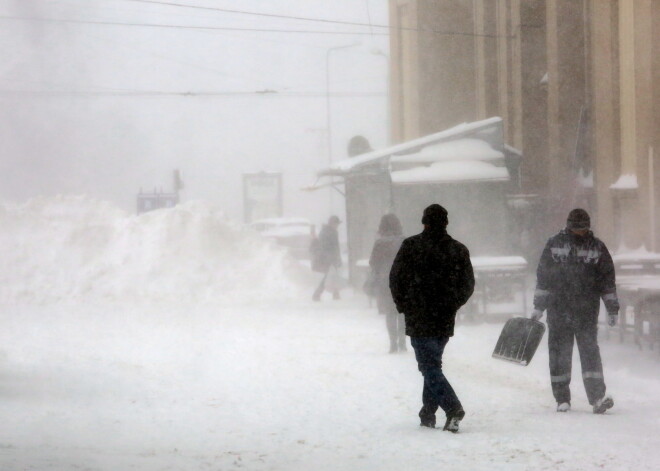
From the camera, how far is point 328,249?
23016 millimetres

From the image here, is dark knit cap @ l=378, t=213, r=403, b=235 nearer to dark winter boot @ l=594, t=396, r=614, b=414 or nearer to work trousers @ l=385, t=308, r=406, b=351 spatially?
work trousers @ l=385, t=308, r=406, b=351

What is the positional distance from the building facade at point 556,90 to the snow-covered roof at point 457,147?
6.42 feet

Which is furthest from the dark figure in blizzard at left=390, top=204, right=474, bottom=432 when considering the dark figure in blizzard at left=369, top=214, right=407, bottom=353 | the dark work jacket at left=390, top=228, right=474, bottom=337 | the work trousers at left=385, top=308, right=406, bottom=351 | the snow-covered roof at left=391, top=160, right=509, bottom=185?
the snow-covered roof at left=391, top=160, right=509, bottom=185

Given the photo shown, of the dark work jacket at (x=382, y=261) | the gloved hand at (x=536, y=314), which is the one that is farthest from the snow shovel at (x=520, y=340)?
the dark work jacket at (x=382, y=261)

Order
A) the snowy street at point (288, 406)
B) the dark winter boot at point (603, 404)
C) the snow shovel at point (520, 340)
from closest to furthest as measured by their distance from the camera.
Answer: the snowy street at point (288, 406)
the dark winter boot at point (603, 404)
the snow shovel at point (520, 340)

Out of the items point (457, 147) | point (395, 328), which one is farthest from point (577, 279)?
point (457, 147)

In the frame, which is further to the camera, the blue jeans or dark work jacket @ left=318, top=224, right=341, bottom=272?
dark work jacket @ left=318, top=224, right=341, bottom=272

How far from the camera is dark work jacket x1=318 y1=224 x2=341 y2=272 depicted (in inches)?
906

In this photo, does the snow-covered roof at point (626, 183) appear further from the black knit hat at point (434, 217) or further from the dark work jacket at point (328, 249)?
the black knit hat at point (434, 217)

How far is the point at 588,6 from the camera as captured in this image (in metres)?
23.6

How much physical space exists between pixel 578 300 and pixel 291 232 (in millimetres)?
34797

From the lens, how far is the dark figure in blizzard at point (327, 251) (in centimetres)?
2302

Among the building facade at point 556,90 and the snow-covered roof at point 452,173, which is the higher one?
the building facade at point 556,90

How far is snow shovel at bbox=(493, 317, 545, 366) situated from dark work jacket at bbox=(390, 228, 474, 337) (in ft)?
3.88
